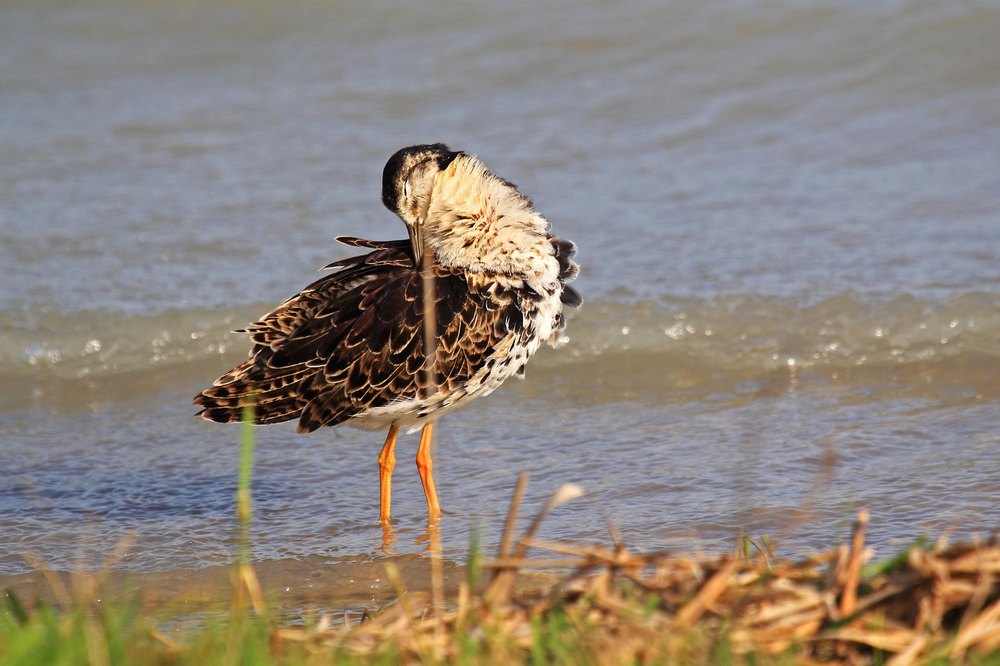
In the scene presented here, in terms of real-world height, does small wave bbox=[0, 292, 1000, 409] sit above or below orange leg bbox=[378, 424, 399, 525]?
above

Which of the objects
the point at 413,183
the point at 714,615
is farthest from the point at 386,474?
the point at 714,615

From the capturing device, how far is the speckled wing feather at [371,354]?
16.2 ft

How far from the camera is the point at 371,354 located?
4.95m

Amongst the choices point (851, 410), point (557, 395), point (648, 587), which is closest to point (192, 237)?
point (557, 395)

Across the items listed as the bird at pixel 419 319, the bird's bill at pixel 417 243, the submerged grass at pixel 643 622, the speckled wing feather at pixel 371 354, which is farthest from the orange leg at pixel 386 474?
the submerged grass at pixel 643 622

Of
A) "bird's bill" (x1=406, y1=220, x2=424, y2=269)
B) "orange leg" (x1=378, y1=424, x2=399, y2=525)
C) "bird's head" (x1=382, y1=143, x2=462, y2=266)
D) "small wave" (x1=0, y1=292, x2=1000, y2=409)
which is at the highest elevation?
"bird's head" (x1=382, y1=143, x2=462, y2=266)

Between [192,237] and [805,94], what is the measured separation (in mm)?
4644

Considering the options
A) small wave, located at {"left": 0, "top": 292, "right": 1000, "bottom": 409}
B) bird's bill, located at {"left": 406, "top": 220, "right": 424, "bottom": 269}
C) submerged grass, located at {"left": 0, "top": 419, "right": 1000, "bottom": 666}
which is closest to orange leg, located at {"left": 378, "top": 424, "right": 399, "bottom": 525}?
bird's bill, located at {"left": 406, "top": 220, "right": 424, "bottom": 269}

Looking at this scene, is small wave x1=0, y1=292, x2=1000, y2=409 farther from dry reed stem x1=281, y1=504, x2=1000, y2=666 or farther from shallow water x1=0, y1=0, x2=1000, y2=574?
dry reed stem x1=281, y1=504, x2=1000, y2=666

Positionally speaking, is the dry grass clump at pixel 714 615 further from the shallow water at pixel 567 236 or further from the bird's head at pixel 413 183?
the bird's head at pixel 413 183

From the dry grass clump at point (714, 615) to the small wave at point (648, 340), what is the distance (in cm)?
355

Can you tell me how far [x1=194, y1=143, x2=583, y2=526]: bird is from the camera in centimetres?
494

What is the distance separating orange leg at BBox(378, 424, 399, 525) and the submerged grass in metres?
2.06

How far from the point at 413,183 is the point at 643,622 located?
264 centimetres
